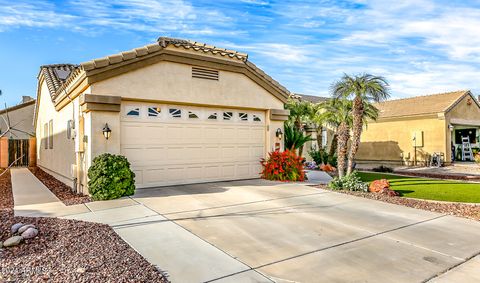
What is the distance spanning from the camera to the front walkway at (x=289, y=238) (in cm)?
378

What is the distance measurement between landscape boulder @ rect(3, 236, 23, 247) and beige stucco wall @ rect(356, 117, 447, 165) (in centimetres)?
1980

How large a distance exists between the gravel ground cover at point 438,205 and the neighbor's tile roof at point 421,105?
46.4 ft

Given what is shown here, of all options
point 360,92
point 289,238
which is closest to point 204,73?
point 360,92

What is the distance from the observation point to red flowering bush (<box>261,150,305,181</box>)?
11.4 metres

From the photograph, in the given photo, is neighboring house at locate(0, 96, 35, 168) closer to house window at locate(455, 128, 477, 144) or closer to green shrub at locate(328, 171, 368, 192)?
green shrub at locate(328, 171, 368, 192)

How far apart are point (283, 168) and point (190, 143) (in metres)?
3.71

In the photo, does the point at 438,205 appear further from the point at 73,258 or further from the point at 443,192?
the point at 73,258

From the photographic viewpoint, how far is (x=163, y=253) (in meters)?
4.26

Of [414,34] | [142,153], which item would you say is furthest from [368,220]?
[414,34]

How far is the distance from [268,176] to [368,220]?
5.56 metres

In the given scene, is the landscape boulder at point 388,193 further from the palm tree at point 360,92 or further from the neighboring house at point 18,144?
the neighboring house at point 18,144

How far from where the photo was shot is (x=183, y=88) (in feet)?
32.5

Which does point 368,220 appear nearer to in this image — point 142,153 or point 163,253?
point 163,253

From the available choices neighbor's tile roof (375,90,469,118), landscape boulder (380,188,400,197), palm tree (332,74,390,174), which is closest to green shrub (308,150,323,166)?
palm tree (332,74,390,174)
